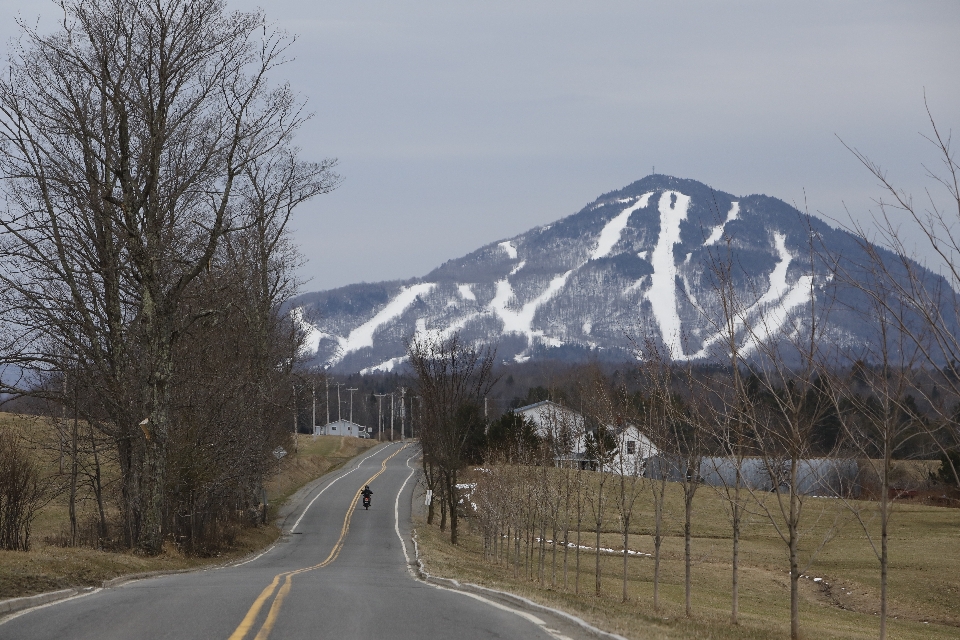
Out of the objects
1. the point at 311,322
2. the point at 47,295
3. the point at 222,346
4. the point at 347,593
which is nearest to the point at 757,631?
the point at 347,593

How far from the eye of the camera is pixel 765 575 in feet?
124

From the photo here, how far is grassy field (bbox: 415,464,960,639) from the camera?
21688 millimetres

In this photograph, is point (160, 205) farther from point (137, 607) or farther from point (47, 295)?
point (137, 607)

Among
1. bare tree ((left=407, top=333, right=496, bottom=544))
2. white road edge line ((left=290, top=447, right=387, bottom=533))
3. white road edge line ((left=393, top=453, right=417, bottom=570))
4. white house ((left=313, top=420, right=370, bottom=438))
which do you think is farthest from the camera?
white house ((left=313, top=420, right=370, bottom=438))

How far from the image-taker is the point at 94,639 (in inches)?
328

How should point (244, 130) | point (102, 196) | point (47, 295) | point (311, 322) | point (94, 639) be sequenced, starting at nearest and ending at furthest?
1. point (94, 639)
2. point (102, 196)
3. point (47, 295)
4. point (244, 130)
5. point (311, 322)

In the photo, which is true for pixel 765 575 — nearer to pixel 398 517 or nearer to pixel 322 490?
pixel 398 517

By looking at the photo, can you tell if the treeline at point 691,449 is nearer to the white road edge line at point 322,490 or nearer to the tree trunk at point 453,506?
the tree trunk at point 453,506

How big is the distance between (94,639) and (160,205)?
16.1 meters

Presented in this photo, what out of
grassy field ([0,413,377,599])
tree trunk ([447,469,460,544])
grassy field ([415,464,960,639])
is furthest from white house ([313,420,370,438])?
tree trunk ([447,469,460,544])

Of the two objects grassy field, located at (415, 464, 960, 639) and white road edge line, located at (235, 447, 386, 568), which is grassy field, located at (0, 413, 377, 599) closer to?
white road edge line, located at (235, 447, 386, 568)

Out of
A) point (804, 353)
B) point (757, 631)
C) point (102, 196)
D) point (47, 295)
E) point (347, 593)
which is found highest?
point (102, 196)

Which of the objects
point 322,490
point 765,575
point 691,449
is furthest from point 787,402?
point 322,490

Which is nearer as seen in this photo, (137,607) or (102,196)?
(137,607)
